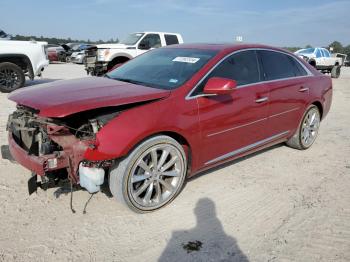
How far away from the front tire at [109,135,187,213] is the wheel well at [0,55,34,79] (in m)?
8.74

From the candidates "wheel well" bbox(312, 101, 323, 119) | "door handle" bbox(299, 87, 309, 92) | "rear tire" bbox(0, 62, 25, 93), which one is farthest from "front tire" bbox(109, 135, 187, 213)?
"rear tire" bbox(0, 62, 25, 93)

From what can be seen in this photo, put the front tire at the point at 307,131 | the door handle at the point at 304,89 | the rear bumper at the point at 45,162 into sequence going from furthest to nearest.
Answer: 1. the front tire at the point at 307,131
2. the door handle at the point at 304,89
3. the rear bumper at the point at 45,162

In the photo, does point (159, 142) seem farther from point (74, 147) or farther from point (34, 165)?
point (34, 165)

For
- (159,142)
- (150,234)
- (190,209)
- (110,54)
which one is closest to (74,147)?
(159,142)

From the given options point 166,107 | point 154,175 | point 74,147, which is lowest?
point 154,175

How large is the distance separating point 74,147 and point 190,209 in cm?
133

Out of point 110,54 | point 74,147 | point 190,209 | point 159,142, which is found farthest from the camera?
point 110,54

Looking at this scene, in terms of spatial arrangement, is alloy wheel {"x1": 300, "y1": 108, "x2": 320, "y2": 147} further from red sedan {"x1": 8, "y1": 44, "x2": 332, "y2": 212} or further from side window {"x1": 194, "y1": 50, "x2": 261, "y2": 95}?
side window {"x1": 194, "y1": 50, "x2": 261, "y2": 95}

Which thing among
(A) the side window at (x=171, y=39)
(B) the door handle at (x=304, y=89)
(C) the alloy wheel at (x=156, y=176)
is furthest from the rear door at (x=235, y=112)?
(A) the side window at (x=171, y=39)

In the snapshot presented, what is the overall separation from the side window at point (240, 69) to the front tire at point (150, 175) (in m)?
0.89

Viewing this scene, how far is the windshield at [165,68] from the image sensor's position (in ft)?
12.4

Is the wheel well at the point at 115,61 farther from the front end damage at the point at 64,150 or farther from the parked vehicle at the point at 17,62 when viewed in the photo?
the front end damage at the point at 64,150

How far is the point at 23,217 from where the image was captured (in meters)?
3.33

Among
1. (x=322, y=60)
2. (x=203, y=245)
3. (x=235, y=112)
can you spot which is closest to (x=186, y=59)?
(x=235, y=112)
